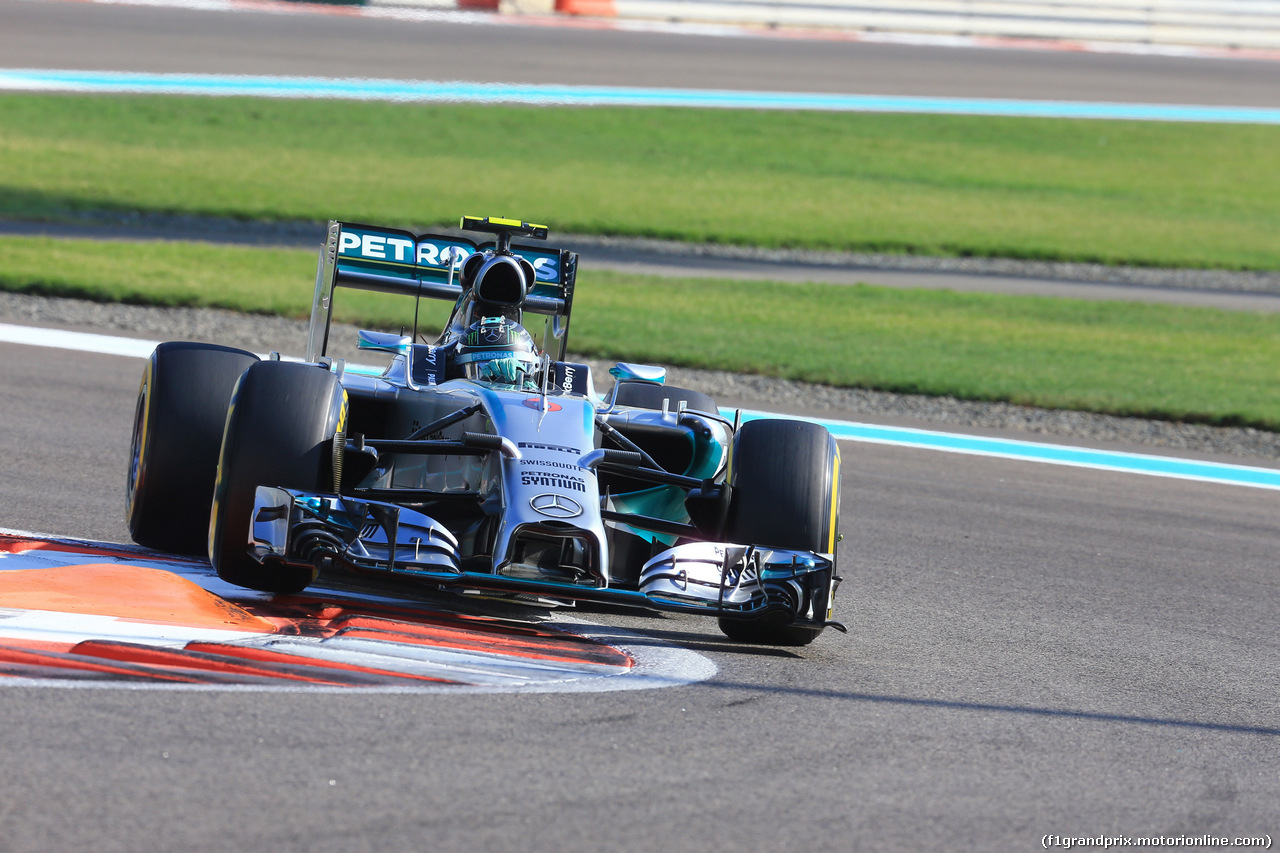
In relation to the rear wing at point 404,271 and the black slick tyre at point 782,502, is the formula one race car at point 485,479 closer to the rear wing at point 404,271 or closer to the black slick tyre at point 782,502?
the black slick tyre at point 782,502

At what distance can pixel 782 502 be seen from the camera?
587cm

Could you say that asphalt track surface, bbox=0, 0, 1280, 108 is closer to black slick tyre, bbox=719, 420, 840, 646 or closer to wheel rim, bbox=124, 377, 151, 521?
wheel rim, bbox=124, 377, 151, 521

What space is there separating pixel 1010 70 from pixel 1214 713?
3106cm

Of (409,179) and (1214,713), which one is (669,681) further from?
(409,179)

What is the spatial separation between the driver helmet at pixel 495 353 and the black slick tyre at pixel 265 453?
1120 millimetres

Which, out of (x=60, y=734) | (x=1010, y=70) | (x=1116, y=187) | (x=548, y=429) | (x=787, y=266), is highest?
(x=1010, y=70)

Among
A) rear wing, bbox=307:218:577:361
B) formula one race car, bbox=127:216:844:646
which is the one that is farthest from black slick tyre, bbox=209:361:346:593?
rear wing, bbox=307:218:577:361

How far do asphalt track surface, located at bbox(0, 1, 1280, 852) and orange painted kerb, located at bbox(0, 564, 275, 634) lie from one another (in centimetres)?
82

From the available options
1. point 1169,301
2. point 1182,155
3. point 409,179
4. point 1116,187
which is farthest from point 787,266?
point 1182,155

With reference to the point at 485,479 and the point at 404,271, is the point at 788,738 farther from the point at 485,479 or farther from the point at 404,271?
the point at 404,271

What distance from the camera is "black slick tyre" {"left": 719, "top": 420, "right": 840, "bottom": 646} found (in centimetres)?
585

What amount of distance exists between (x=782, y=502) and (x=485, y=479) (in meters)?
1.16

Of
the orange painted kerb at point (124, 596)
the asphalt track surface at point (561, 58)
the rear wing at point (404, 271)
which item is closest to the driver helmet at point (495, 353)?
the rear wing at point (404, 271)

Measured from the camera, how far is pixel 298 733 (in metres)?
4.14
